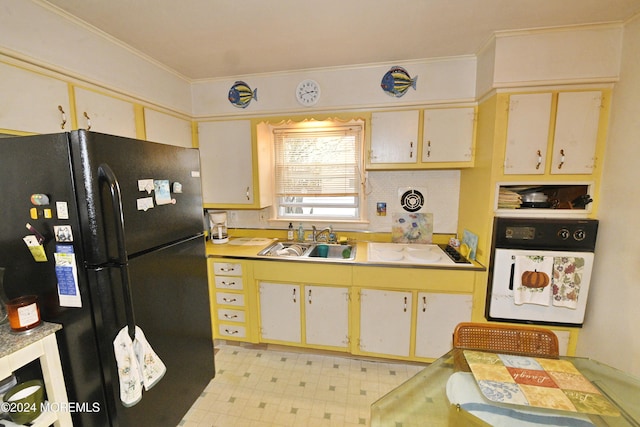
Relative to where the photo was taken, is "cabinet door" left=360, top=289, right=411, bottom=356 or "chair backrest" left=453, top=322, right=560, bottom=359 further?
"cabinet door" left=360, top=289, right=411, bottom=356

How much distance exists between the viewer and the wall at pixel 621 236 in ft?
4.80

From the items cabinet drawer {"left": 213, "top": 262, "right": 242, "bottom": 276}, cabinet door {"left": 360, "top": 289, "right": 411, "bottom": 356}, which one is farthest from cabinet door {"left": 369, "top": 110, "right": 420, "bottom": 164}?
cabinet drawer {"left": 213, "top": 262, "right": 242, "bottom": 276}

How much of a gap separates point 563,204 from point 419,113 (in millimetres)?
1226

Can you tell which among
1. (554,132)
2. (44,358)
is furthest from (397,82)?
(44,358)

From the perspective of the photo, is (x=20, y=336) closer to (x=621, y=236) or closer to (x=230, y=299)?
(x=230, y=299)

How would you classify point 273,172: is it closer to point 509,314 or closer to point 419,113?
point 419,113

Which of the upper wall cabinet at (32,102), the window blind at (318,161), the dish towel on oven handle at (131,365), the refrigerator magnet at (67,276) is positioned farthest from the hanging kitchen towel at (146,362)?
the window blind at (318,161)

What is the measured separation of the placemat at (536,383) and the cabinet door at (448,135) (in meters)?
1.47

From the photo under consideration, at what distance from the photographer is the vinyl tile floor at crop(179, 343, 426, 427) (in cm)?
165

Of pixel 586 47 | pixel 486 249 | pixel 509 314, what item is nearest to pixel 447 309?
pixel 509 314

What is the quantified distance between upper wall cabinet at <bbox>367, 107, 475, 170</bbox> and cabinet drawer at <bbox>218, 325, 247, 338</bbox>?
6.09 feet

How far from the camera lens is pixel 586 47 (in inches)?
63.4

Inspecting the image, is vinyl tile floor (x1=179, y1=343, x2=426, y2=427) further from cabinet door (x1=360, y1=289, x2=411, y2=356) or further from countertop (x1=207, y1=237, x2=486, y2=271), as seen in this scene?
countertop (x1=207, y1=237, x2=486, y2=271)

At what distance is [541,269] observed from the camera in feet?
5.68
